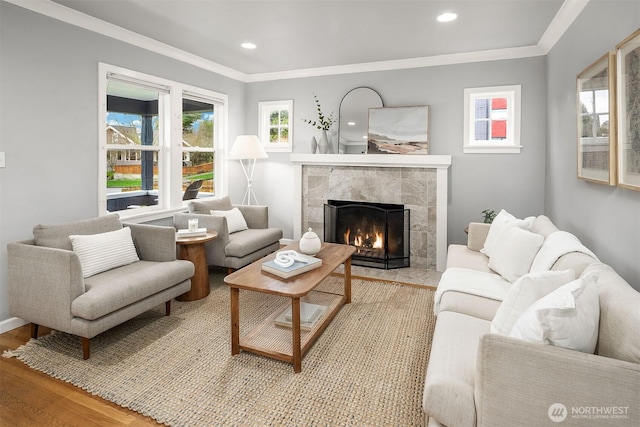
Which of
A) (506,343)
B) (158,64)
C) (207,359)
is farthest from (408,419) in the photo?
(158,64)

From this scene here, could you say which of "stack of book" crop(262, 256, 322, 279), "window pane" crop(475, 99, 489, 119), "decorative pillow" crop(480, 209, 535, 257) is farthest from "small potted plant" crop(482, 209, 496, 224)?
"stack of book" crop(262, 256, 322, 279)

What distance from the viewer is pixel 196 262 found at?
11.2 ft

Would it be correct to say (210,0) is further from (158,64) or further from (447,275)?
(447,275)

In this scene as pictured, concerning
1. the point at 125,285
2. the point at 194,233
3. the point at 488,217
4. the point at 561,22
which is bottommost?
the point at 125,285

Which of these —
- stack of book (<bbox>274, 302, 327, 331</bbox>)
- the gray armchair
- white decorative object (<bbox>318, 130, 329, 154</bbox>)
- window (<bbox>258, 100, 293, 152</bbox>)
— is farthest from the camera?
window (<bbox>258, 100, 293, 152</bbox>)

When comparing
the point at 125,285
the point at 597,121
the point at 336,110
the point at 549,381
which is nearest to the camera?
the point at 549,381

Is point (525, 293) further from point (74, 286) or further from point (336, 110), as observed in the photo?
point (336, 110)

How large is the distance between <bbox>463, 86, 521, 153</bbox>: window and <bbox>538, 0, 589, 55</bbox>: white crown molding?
0.52 metres

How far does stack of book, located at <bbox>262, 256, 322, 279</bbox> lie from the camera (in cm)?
251

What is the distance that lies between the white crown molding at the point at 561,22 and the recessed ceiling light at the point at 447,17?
0.82 m

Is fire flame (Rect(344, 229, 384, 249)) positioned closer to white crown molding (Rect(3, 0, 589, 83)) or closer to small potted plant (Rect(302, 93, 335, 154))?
small potted plant (Rect(302, 93, 335, 154))

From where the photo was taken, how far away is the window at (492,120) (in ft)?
13.7

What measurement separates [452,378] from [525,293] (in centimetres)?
48

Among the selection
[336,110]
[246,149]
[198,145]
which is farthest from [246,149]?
[336,110]
